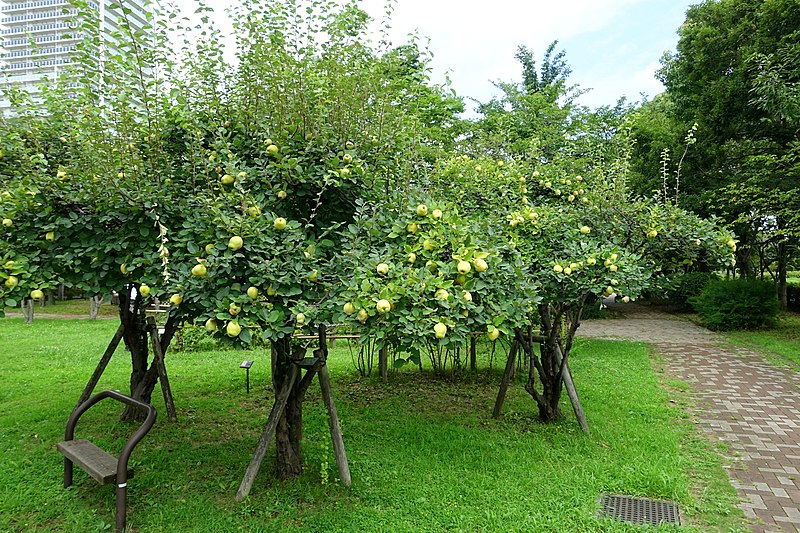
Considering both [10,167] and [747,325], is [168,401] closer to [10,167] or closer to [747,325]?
[10,167]

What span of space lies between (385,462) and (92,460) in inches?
80.1

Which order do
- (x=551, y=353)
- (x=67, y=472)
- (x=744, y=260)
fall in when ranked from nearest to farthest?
(x=67, y=472)
(x=551, y=353)
(x=744, y=260)

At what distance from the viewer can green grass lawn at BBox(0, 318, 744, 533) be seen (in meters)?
3.12

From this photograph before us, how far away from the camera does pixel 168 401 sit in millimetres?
4918

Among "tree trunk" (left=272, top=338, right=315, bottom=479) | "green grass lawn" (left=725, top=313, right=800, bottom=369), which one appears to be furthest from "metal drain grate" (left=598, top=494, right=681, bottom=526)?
"green grass lawn" (left=725, top=313, right=800, bottom=369)

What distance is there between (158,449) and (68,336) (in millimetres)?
8791

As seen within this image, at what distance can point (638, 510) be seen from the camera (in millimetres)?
3281

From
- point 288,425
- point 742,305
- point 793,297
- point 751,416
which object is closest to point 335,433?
point 288,425

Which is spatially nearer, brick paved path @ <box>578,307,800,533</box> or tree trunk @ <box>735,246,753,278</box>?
brick paved path @ <box>578,307,800,533</box>

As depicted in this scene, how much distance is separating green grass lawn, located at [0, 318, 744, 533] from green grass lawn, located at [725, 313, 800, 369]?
373cm

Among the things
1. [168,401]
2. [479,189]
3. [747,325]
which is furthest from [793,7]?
[168,401]

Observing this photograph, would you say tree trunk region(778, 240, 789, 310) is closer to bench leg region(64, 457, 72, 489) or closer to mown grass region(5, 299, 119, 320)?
bench leg region(64, 457, 72, 489)

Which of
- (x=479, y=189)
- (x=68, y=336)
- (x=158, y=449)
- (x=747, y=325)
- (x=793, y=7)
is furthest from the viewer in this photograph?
(x=747, y=325)

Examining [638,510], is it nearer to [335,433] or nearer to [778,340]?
[335,433]
